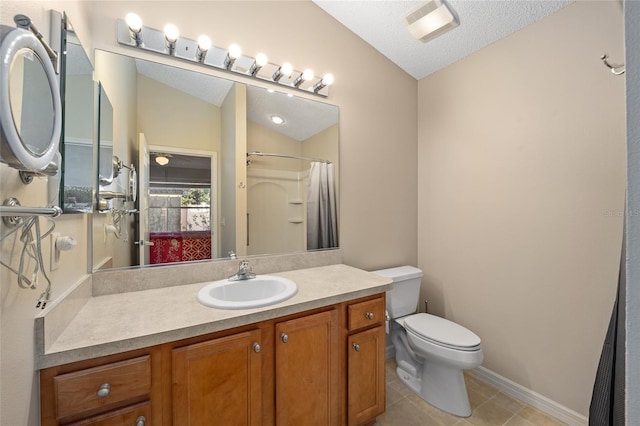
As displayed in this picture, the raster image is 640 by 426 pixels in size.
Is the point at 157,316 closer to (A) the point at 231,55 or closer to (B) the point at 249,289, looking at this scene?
(B) the point at 249,289

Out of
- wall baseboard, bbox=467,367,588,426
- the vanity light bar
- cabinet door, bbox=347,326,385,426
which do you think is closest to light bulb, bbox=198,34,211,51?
the vanity light bar

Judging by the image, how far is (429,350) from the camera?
1703 mm

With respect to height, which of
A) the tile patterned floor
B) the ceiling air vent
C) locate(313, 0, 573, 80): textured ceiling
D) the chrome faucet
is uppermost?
locate(313, 0, 573, 80): textured ceiling

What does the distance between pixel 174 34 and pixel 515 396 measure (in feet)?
10.1

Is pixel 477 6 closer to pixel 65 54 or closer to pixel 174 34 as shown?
pixel 174 34

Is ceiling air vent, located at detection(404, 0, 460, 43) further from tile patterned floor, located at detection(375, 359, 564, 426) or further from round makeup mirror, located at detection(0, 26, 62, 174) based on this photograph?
tile patterned floor, located at detection(375, 359, 564, 426)

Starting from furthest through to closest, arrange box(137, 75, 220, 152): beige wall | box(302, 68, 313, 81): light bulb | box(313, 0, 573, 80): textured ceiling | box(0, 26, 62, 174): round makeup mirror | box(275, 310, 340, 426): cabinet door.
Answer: box(302, 68, 313, 81): light bulb < box(313, 0, 573, 80): textured ceiling < box(137, 75, 220, 152): beige wall < box(275, 310, 340, 426): cabinet door < box(0, 26, 62, 174): round makeup mirror

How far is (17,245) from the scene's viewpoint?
2.29 feet

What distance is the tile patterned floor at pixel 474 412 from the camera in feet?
Answer: 5.31

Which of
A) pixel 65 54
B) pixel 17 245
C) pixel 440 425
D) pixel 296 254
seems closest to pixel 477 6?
pixel 296 254

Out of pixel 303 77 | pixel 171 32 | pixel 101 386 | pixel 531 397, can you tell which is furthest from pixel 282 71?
pixel 531 397

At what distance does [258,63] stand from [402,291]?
6.28ft

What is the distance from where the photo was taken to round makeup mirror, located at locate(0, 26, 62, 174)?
0.51 metres

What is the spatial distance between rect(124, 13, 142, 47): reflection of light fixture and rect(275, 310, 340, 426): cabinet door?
5.28 ft
